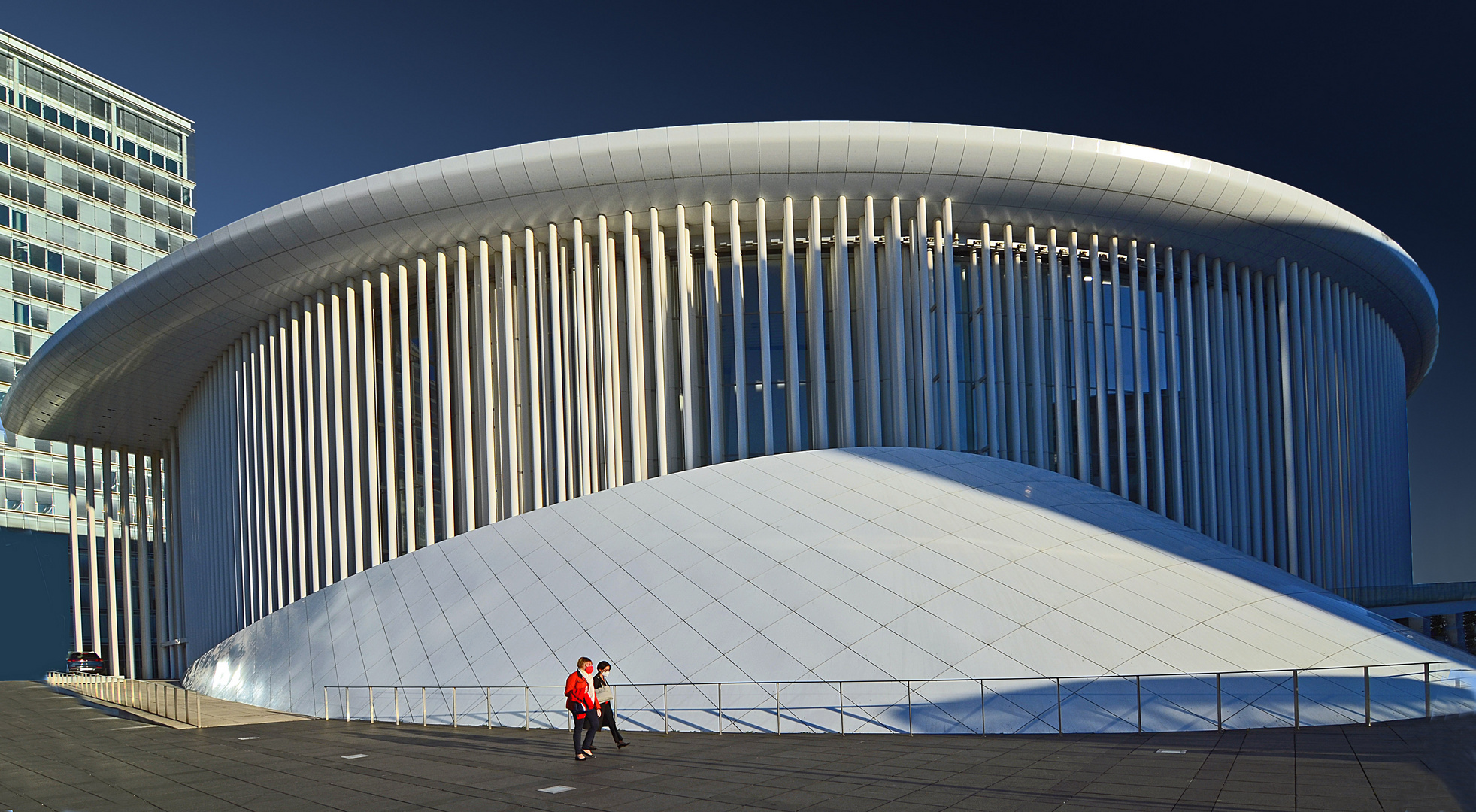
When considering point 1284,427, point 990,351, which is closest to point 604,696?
point 990,351

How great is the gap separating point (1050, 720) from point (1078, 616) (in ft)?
11.1

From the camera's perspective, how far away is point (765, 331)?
26.0 m

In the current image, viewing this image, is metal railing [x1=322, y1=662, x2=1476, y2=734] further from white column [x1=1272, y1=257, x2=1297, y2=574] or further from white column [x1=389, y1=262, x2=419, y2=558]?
white column [x1=1272, y1=257, x2=1297, y2=574]

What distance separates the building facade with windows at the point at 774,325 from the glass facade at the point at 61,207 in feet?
108

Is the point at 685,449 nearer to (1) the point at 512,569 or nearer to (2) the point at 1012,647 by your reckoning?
(1) the point at 512,569

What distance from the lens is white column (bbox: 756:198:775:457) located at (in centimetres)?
2569

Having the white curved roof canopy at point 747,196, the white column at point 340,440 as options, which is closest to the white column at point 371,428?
the white column at point 340,440

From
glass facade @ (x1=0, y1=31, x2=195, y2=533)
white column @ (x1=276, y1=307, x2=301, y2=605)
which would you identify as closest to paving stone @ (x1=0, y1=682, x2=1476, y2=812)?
white column @ (x1=276, y1=307, x2=301, y2=605)

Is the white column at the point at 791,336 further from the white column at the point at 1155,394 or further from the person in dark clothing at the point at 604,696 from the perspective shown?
the person in dark clothing at the point at 604,696

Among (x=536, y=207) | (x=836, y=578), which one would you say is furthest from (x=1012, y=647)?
(x=536, y=207)

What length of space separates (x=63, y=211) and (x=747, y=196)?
55.4m

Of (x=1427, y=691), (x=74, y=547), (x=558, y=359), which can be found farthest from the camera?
(x=74, y=547)

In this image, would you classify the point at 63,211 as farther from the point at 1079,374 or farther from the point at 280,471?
the point at 1079,374

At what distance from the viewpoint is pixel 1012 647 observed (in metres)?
17.0
